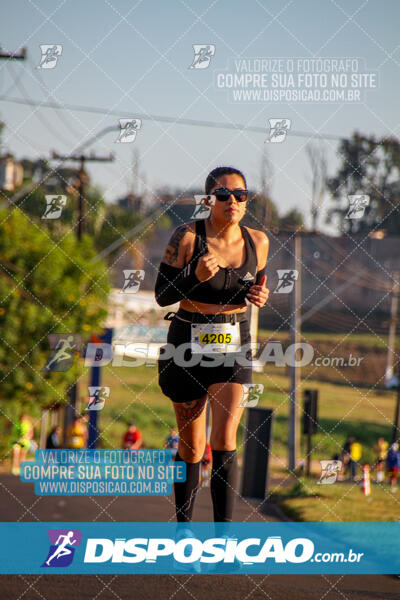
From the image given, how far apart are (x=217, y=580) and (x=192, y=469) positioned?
764mm

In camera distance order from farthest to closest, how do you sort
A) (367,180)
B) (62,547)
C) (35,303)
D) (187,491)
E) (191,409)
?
(35,303) → (367,180) → (62,547) → (187,491) → (191,409)

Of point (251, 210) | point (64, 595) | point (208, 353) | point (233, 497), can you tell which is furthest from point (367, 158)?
point (64, 595)

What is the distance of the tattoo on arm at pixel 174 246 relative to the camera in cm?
533

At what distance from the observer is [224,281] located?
207 inches

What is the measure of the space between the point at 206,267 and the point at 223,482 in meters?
1.42

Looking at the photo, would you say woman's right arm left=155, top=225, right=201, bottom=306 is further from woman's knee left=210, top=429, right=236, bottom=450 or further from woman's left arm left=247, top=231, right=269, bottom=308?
woman's knee left=210, top=429, right=236, bottom=450

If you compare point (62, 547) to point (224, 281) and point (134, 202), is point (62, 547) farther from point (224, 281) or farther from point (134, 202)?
point (134, 202)

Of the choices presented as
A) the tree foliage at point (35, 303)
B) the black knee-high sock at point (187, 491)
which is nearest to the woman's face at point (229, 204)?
the black knee-high sock at point (187, 491)

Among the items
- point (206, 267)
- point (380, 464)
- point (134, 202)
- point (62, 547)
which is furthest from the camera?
point (380, 464)

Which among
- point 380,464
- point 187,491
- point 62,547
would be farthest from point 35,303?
point 187,491

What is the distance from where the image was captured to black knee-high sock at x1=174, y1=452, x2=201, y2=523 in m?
5.50

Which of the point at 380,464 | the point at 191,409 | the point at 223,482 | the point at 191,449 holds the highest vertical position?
the point at 191,409

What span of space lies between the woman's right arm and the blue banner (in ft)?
5.18

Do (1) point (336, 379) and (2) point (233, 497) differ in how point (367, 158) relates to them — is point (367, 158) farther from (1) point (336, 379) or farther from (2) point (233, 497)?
(1) point (336, 379)
